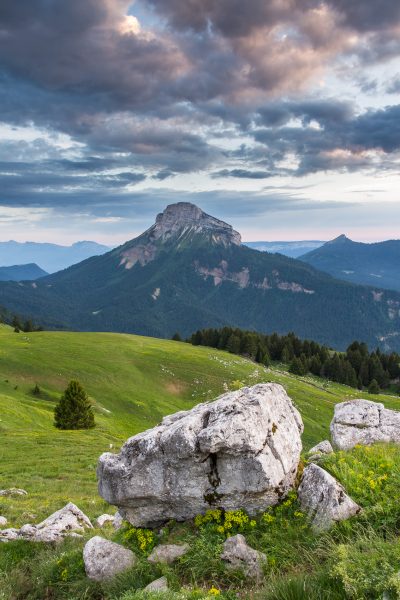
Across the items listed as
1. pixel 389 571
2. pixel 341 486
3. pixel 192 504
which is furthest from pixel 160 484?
pixel 389 571

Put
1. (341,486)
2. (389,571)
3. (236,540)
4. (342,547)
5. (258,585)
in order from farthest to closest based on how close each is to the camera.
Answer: (341,486) → (236,540) → (258,585) → (342,547) → (389,571)

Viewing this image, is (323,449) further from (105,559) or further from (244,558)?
(105,559)

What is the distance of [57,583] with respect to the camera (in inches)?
413

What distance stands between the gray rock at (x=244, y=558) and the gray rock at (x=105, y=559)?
2625 mm

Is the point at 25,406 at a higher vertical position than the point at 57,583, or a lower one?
lower

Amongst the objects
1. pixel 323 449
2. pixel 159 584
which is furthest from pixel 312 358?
pixel 159 584

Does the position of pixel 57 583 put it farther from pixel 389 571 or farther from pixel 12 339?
pixel 12 339

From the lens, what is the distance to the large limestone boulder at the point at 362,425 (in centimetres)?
1578

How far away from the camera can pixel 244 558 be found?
9664 millimetres

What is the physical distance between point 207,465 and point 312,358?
110597 mm

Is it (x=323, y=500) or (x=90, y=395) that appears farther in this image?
(x=90, y=395)

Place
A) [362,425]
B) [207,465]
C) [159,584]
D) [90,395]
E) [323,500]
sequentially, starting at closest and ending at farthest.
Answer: [159,584] → [323,500] → [207,465] → [362,425] → [90,395]

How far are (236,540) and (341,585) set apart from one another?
122 inches

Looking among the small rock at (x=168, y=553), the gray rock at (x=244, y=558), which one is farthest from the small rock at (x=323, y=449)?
the small rock at (x=168, y=553)
